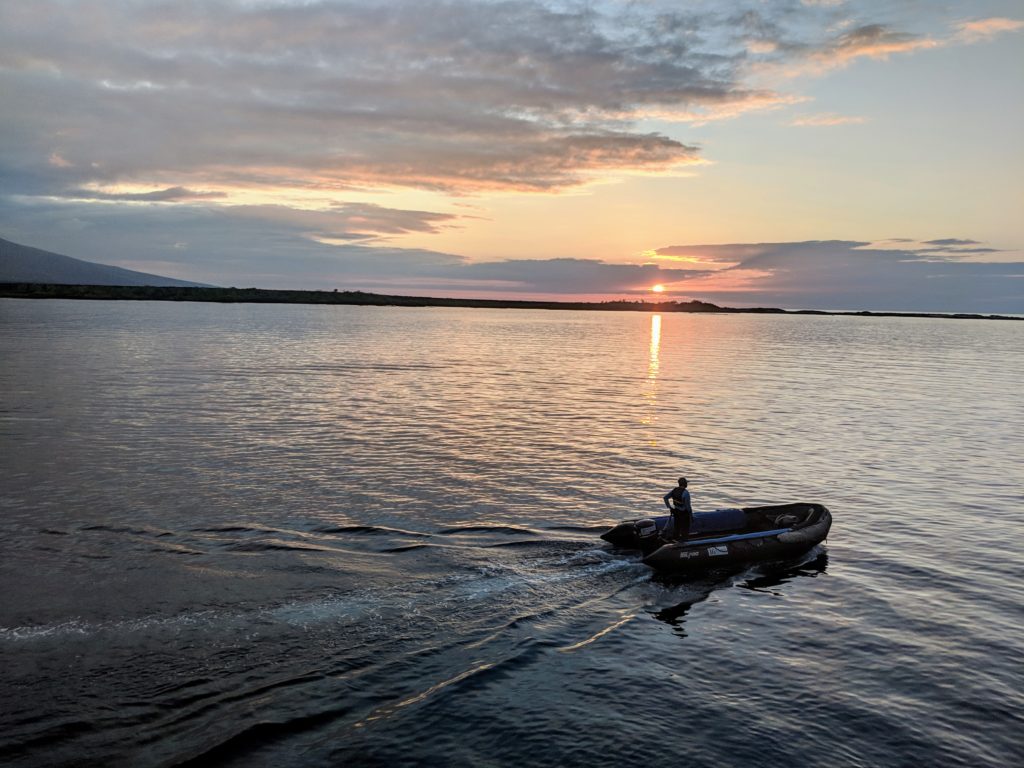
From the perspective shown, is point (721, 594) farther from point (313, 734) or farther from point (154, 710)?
point (154, 710)

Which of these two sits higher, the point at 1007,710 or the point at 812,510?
the point at 812,510

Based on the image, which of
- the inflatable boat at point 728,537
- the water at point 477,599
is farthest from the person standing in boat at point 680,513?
the water at point 477,599

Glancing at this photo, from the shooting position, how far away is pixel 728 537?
24438 millimetres

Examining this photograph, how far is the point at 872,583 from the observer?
23156mm

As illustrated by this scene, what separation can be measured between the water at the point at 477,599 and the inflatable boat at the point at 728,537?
0.63 metres

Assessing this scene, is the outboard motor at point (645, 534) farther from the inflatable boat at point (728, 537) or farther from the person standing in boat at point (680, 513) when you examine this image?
the person standing in boat at point (680, 513)

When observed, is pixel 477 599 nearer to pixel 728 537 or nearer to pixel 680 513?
pixel 680 513

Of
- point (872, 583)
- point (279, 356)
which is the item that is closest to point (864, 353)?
point (279, 356)

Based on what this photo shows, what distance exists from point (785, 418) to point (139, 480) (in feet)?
141

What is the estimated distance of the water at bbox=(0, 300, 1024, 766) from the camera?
1443cm

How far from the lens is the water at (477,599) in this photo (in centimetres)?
1443

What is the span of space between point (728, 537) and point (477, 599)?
9.35 m

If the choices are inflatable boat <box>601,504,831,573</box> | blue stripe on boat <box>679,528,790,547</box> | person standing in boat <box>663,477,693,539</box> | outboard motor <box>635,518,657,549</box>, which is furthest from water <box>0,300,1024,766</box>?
person standing in boat <box>663,477,693,539</box>

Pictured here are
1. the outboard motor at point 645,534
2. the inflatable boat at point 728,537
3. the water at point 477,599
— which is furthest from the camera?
the outboard motor at point 645,534
